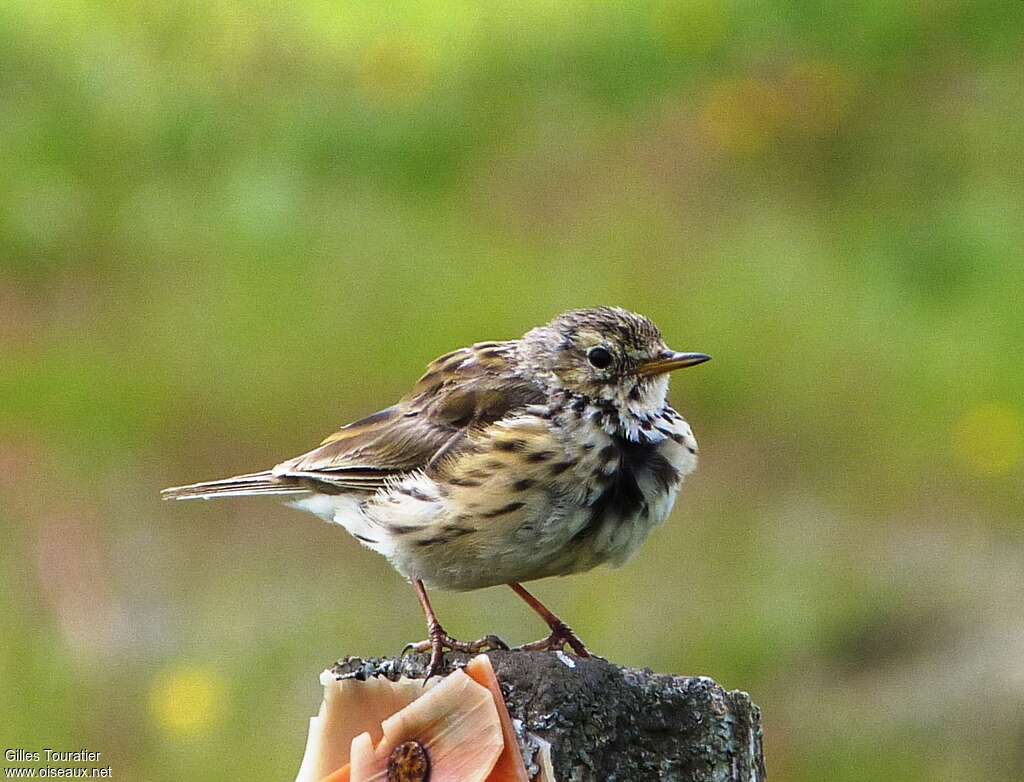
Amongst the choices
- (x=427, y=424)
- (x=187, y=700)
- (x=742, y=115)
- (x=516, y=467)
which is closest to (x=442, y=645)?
(x=516, y=467)

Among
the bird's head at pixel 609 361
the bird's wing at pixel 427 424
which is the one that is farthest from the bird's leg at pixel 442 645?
the bird's head at pixel 609 361

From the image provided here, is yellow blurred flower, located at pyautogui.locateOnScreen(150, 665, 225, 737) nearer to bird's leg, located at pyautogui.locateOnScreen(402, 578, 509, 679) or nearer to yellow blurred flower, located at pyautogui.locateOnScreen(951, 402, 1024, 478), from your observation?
bird's leg, located at pyautogui.locateOnScreen(402, 578, 509, 679)

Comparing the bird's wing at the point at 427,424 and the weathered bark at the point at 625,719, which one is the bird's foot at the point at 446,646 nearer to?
the weathered bark at the point at 625,719

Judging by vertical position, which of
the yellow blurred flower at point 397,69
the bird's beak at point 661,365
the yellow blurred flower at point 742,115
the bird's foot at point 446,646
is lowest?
the bird's foot at point 446,646

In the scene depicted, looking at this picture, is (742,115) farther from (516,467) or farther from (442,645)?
(442,645)

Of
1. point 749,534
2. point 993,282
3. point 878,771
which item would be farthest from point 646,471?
point 993,282

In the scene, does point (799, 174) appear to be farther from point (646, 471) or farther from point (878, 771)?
point (646, 471)
